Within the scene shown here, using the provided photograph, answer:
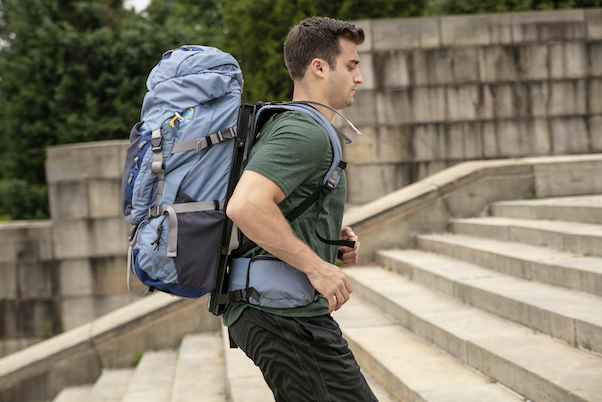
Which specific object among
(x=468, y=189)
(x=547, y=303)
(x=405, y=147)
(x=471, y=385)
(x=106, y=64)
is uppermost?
(x=106, y=64)

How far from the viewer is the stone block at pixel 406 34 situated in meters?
8.90

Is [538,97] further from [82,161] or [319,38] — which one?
[319,38]

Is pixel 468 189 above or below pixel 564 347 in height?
above

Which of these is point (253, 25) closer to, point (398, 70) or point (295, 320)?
point (398, 70)

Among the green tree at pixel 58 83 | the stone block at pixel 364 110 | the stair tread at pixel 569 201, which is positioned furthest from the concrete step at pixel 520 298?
the green tree at pixel 58 83

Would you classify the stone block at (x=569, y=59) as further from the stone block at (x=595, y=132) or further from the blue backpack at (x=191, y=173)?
the blue backpack at (x=191, y=173)

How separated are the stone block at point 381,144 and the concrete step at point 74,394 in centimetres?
506

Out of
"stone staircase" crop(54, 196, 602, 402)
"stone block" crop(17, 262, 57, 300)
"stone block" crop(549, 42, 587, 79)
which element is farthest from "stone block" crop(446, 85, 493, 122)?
"stone block" crop(17, 262, 57, 300)

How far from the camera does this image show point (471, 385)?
10.5ft

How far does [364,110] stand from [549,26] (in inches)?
125

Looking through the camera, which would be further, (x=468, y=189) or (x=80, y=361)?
(x=468, y=189)

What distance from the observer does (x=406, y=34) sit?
8.91 meters

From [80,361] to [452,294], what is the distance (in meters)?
→ 4.07

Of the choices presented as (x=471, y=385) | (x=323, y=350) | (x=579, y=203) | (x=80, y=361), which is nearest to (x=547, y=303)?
(x=471, y=385)
